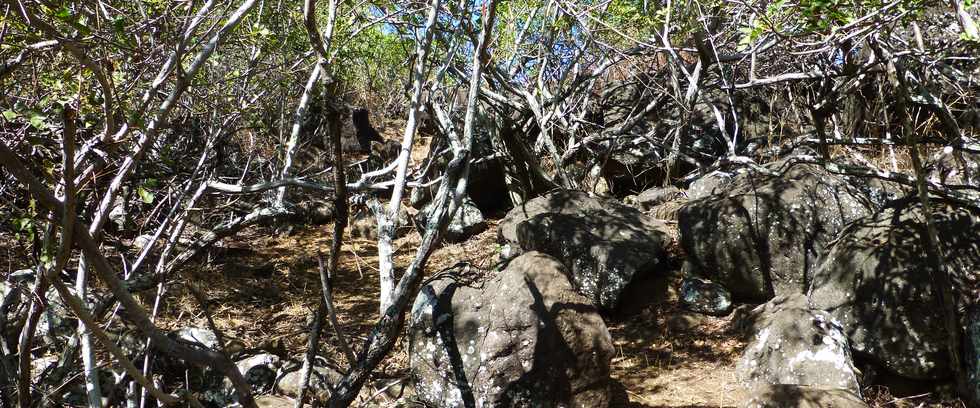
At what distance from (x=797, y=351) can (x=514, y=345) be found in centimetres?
189

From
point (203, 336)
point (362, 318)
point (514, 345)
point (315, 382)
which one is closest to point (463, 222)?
point (362, 318)

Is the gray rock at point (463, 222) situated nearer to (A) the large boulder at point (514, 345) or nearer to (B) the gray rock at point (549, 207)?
(B) the gray rock at point (549, 207)

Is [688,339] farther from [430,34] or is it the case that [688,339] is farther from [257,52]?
[257,52]

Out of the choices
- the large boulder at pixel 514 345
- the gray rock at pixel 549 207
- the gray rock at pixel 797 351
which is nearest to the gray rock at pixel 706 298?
the gray rock at pixel 797 351

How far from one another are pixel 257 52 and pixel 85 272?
2265 millimetres

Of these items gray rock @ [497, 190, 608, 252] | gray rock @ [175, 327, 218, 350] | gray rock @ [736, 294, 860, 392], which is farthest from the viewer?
gray rock @ [497, 190, 608, 252]

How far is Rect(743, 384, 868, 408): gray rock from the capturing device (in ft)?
12.2

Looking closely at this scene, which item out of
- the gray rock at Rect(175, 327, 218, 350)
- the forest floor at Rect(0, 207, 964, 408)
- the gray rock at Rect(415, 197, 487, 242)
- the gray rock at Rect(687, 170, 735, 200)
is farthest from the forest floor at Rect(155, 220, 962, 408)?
the gray rock at Rect(687, 170, 735, 200)

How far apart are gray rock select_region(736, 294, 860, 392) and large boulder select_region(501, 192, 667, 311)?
56.8 inches

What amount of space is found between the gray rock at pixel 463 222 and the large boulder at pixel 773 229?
3.25 m

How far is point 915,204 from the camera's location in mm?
5457

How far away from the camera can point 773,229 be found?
6215 mm

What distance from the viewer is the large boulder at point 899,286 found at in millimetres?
4859

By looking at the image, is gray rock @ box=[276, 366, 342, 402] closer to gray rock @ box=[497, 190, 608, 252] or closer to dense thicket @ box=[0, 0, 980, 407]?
dense thicket @ box=[0, 0, 980, 407]
